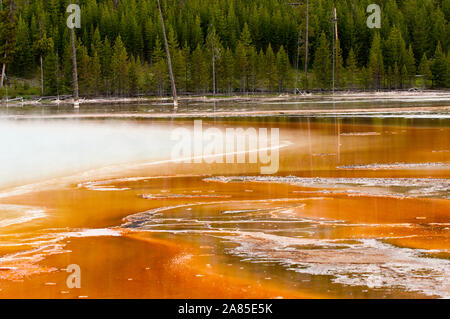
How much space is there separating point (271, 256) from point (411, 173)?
6.44 meters

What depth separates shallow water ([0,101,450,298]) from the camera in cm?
659

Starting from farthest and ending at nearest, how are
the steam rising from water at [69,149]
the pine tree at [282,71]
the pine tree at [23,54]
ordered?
the pine tree at [23,54] → the pine tree at [282,71] → the steam rising from water at [69,149]

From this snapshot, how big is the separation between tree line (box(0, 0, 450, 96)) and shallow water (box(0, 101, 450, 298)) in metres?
82.7

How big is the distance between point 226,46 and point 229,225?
116 m

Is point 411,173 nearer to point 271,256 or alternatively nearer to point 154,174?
point 154,174

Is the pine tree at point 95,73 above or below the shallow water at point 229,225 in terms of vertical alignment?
above

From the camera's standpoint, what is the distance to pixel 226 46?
123 m

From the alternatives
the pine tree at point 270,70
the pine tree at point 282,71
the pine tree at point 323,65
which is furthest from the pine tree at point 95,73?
the pine tree at point 323,65

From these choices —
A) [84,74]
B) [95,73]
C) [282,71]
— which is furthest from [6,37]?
[282,71]

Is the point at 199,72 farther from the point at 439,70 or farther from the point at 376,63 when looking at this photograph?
the point at 439,70

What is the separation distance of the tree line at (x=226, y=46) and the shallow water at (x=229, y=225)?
8275 cm

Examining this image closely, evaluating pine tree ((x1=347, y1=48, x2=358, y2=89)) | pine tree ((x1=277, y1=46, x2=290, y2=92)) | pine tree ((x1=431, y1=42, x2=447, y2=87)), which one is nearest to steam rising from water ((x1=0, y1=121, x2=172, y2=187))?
pine tree ((x1=277, y1=46, x2=290, y2=92))

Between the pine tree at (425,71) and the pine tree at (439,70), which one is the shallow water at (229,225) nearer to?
the pine tree at (425,71)

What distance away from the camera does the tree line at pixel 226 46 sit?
105375 millimetres
